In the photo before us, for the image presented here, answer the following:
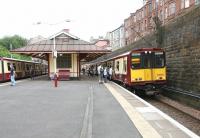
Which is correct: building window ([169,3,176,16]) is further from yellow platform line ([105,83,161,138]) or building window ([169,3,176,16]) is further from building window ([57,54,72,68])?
yellow platform line ([105,83,161,138])

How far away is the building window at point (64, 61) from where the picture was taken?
39.8 meters

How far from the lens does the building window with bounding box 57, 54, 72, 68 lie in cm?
3984

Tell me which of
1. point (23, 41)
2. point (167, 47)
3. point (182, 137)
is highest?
point (23, 41)

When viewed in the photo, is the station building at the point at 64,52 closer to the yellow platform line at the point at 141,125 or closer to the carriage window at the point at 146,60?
the carriage window at the point at 146,60

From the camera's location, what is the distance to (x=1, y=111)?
1286 cm

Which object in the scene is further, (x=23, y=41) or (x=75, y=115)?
(x=23, y=41)

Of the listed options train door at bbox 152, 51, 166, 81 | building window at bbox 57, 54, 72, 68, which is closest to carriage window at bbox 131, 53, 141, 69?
train door at bbox 152, 51, 166, 81

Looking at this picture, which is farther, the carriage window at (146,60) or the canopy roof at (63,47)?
the canopy roof at (63,47)

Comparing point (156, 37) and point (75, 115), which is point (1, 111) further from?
point (156, 37)

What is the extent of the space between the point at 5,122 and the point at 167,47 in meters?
19.8

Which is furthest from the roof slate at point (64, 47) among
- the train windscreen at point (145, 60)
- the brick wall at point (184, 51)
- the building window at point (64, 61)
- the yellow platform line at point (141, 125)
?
the yellow platform line at point (141, 125)

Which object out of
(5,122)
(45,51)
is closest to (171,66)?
(45,51)

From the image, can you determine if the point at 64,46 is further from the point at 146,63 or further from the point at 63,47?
the point at 146,63

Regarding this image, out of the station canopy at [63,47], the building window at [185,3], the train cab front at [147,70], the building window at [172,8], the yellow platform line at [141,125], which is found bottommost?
the yellow platform line at [141,125]
